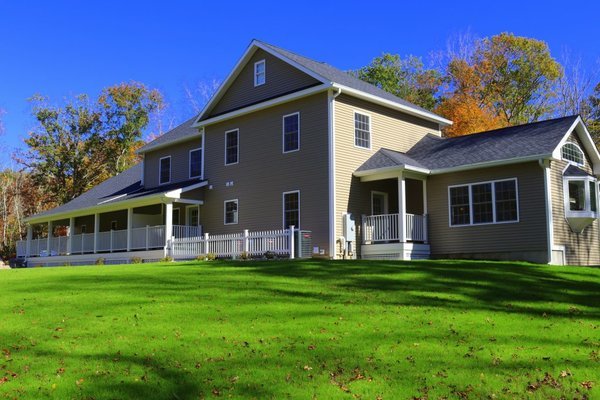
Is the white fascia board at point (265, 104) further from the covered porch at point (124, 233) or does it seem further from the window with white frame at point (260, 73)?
the covered porch at point (124, 233)

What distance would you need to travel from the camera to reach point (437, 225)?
20250mm

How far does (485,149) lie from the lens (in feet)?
66.1

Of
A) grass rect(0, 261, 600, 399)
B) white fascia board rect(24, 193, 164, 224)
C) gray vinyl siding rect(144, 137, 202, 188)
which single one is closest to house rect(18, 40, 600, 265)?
white fascia board rect(24, 193, 164, 224)

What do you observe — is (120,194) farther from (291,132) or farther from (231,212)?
(291,132)

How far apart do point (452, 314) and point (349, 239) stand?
10941 millimetres

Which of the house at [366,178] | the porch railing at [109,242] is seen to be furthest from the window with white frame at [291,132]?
the porch railing at [109,242]

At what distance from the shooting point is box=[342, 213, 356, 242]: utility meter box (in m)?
19.9

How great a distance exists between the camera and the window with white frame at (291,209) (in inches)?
827

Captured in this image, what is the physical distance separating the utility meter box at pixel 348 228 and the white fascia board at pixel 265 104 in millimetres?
4452

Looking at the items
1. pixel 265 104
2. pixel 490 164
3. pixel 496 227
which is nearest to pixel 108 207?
pixel 265 104

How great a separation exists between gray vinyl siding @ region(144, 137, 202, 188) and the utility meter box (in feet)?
31.2

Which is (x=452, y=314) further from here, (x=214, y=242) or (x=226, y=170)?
(x=226, y=170)

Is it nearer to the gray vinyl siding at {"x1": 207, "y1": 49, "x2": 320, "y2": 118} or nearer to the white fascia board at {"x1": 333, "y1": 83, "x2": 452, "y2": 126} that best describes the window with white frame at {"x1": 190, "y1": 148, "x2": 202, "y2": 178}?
→ the gray vinyl siding at {"x1": 207, "y1": 49, "x2": 320, "y2": 118}

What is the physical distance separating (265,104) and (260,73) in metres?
1.66
